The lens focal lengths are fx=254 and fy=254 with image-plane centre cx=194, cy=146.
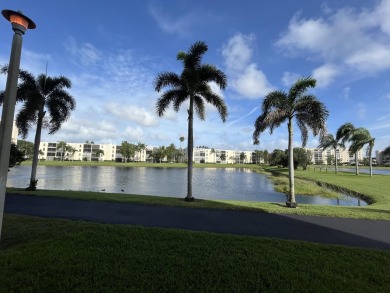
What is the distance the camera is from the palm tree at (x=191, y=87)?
15.2 m

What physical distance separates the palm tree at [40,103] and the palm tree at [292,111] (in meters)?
14.1

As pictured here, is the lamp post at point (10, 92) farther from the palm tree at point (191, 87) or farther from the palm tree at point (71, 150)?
the palm tree at point (71, 150)

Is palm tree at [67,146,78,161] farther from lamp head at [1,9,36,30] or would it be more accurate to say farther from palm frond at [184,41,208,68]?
lamp head at [1,9,36,30]

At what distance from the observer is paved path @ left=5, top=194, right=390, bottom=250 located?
7254 millimetres

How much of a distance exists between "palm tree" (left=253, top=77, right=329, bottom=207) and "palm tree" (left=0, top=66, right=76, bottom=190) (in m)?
14.1

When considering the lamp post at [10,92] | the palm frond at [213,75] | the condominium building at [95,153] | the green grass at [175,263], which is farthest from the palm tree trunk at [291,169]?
the condominium building at [95,153]

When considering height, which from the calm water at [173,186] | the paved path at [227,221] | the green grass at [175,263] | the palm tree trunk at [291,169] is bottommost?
the calm water at [173,186]

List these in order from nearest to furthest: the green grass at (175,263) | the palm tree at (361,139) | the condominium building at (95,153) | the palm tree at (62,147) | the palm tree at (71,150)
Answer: the green grass at (175,263) → the palm tree at (361,139) → the palm tree at (62,147) → the palm tree at (71,150) → the condominium building at (95,153)

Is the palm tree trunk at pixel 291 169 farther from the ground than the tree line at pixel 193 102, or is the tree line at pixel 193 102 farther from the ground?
the tree line at pixel 193 102

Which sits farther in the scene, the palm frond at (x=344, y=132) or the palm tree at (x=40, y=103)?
the palm frond at (x=344, y=132)

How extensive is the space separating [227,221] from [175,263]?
4398 millimetres

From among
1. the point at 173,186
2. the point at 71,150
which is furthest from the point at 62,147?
the point at 173,186

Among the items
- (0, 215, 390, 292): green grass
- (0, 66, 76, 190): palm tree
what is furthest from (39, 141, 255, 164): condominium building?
(0, 215, 390, 292): green grass

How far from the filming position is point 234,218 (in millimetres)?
9359
